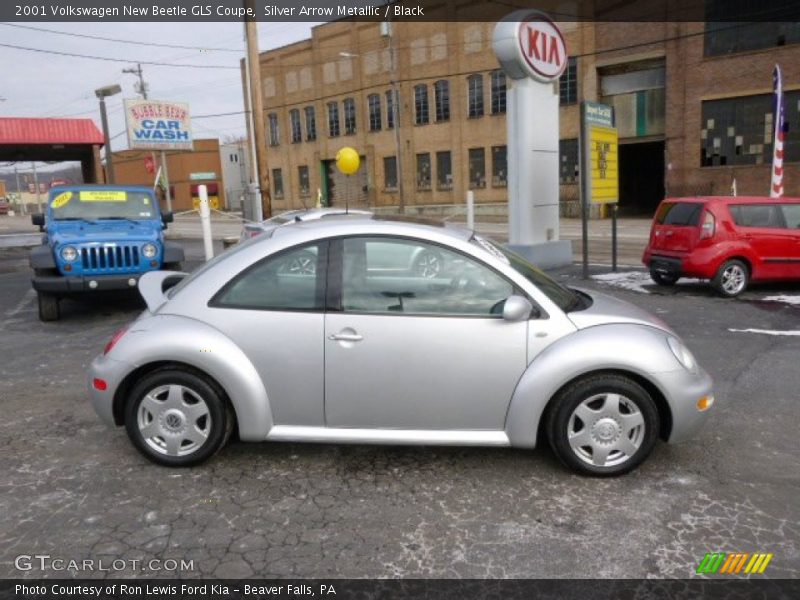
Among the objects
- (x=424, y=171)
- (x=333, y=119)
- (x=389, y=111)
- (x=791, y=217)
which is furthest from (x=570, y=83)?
(x=791, y=217)

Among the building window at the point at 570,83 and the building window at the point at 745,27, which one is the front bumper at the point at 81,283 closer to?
the building window at the point at 745,27

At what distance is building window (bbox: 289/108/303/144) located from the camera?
49.3m

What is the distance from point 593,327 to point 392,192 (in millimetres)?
40497

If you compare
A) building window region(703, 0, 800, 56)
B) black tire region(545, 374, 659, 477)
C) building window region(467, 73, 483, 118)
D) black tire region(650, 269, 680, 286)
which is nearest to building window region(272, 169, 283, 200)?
building window region(467, 73, 483, 118)

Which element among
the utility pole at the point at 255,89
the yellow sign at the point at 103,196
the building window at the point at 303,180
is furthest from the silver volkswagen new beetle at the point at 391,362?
the building window at the point at 303,180

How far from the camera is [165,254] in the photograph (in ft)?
30.6

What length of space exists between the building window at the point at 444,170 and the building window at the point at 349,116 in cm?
785

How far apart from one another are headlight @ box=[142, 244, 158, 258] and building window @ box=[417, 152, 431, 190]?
33.4 metres

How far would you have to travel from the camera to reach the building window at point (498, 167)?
37406 millimetres

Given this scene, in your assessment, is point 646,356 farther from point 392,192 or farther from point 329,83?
point 329,83

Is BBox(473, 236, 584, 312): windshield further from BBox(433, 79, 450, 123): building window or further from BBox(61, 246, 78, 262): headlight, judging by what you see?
BBox(433, 79, 450, 123): building window

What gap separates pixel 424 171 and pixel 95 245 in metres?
34.2

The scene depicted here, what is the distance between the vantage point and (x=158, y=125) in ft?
106

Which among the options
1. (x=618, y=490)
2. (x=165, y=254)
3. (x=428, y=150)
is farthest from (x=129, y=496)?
(x=428, y=150)
